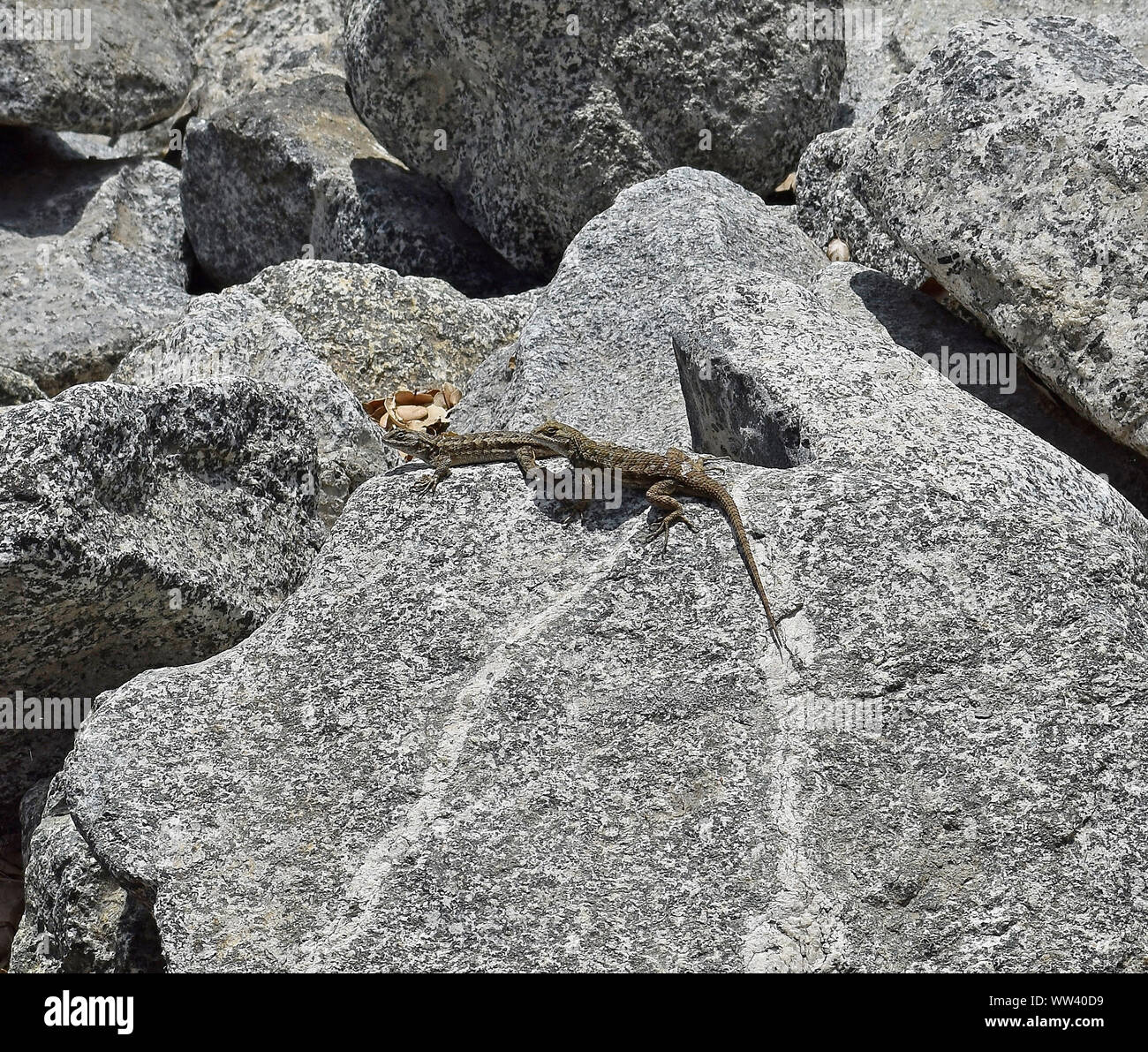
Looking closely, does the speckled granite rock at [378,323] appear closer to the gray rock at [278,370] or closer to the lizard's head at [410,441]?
the gray rock at [278,370]

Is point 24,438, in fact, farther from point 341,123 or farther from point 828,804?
point 341,123

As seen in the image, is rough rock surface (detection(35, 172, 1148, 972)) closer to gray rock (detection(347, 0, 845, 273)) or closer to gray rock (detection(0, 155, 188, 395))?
gray rock (detection(347, 0, 845, 273))

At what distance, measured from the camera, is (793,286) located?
20.1ft

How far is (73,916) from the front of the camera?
5012mm

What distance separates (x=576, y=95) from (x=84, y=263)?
14.8ft

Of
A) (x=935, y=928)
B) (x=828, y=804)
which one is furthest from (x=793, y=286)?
(x=935, y=928)

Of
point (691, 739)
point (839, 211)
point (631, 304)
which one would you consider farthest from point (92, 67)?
point (691, 739)

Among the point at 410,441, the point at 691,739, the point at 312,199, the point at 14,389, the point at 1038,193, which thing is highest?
the point at 1038,193

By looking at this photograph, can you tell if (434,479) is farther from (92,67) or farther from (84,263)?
(92,67)

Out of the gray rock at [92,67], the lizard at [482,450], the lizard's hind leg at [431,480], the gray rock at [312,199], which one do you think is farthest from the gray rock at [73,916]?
the gray rock at [92,67]

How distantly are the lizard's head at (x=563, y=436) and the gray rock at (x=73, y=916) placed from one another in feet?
8.44

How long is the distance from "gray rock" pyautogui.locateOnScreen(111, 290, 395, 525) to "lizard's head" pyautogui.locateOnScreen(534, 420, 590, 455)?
61.4 inches
